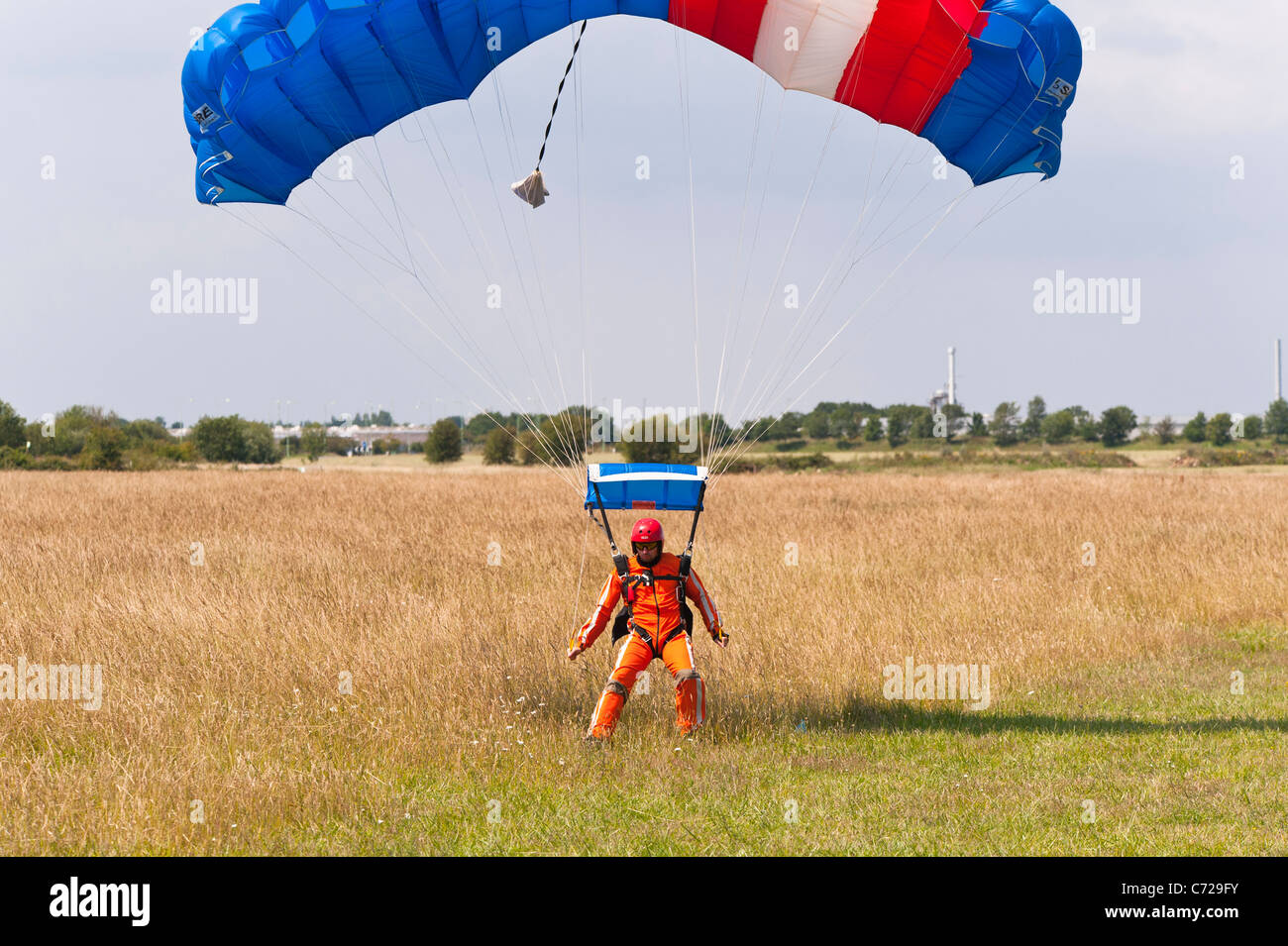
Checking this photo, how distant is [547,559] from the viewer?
13.3 meters

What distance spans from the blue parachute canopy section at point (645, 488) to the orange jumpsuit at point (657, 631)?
411mm

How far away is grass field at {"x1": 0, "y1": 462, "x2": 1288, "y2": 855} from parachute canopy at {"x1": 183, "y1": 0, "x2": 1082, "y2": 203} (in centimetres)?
402

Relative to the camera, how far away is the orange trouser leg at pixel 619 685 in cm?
649

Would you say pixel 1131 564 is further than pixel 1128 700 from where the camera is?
Yes

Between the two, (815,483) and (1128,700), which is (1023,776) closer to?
(1128,700)

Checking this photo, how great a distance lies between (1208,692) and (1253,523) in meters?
10.1

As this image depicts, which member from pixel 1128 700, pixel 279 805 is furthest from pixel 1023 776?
pixel 279 805

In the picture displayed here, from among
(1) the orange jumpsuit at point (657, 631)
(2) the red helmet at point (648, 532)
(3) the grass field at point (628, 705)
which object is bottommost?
(3) the grass field at point (628, 705)

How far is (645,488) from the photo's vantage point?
7066 mm

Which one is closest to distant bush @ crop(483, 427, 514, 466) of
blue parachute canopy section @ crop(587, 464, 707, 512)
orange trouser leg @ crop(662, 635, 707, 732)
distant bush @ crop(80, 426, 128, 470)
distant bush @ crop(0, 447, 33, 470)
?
distant bush @ crop(80, 426, 128, 470)

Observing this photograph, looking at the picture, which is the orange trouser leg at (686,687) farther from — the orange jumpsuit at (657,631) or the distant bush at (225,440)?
the distant bush at (225,440)

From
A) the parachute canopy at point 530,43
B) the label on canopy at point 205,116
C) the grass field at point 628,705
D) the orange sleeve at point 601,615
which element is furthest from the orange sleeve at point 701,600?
the label on canopy at point 205,116

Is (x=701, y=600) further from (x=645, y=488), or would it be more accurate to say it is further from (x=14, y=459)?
(x=14, y=459)

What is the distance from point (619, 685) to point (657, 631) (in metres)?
0.44
